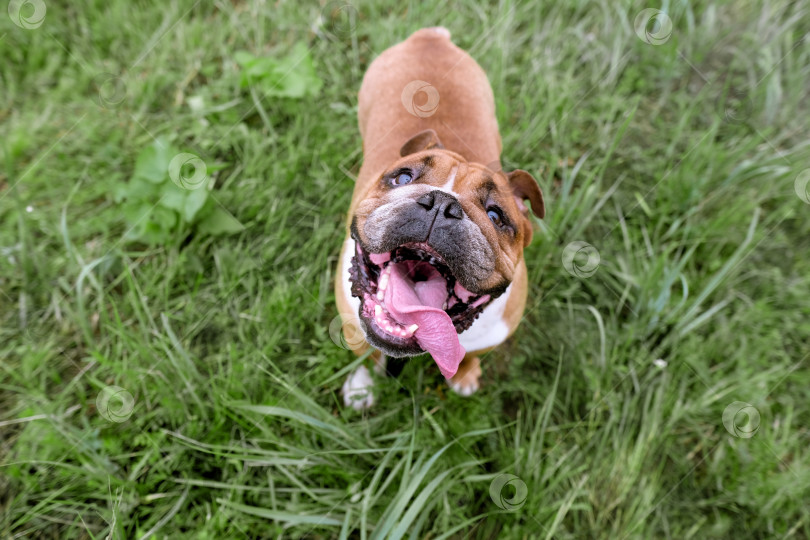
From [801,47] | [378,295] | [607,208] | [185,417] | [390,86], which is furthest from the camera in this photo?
[801,47]

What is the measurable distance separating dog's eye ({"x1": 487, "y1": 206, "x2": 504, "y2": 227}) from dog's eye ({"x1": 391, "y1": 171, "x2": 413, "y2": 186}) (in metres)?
Result: 0.46

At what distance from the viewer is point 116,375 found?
3.58 metres

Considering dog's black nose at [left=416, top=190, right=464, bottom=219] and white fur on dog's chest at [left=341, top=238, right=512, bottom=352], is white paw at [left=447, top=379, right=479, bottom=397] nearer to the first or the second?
white fur on dog's chest at [left=341, top=238, right=512, bottom=352]

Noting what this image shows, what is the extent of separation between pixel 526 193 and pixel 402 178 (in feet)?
2.46

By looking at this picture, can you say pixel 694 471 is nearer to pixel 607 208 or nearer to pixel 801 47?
pixel 607 208

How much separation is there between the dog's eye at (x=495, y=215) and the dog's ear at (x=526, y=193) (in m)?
0.27

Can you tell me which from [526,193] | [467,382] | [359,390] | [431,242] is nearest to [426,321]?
[431,242]

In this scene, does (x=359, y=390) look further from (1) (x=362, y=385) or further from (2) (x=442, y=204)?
(2) (x=442, y=204)

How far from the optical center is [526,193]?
10.0 ft

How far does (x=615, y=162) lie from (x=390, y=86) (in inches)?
92.6

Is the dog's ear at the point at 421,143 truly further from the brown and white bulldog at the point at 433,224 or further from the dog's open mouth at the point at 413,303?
the dog's open mouth at the point at 413,303

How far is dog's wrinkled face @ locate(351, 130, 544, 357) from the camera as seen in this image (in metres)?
2.39

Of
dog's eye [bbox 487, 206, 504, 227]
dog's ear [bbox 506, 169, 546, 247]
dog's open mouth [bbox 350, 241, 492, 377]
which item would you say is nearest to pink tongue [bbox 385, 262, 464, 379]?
dog's open mouth [bbox 350, 241, 492, 377]

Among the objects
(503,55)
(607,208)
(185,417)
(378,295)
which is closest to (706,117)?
(607,208)
